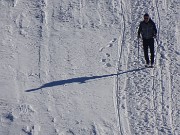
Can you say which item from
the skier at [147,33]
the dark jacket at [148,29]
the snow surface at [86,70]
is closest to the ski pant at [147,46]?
the skier at [147,33]

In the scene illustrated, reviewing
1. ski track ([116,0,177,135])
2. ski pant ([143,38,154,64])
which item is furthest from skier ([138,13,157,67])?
ski track ([116,0,177,135])

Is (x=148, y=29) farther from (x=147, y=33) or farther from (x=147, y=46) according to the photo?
(x=147, y=46)

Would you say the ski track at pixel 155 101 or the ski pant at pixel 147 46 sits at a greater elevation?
the ski pant at pixel 147 46

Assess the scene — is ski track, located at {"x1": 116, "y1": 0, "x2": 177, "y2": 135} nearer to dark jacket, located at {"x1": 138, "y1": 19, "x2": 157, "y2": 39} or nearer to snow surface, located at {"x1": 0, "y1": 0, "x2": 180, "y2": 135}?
snow surface, located at {"x1": 0, "y1": 0, "x2": 180, "y2": 135}

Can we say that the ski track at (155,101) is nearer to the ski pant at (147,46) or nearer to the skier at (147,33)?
the ski pant at (147,46)

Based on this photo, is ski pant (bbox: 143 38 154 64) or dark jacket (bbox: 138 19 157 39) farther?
ski pant (bbox: 143 38 154 64)

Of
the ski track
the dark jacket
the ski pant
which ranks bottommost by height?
the ski track

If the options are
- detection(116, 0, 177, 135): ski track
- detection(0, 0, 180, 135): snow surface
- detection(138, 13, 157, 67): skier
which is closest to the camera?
detection(116, 0, 177, 135): ski track
